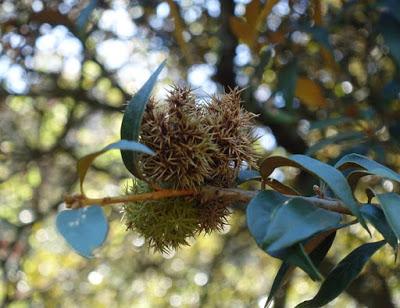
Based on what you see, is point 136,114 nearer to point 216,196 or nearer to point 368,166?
point 216,196

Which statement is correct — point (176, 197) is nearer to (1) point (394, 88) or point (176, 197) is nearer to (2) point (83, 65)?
(1) point (394, 88)

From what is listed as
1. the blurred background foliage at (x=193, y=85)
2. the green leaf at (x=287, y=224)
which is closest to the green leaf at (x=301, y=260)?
the green leaf at (x=287, y=224)

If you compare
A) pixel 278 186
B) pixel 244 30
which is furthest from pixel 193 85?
pixel 278 186

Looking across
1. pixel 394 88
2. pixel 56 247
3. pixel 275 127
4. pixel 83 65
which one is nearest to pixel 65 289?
pixel 56 247

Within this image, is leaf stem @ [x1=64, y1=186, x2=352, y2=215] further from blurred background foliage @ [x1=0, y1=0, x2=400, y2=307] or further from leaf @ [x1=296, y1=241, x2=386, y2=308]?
blurred background foliage @ [x1=0, y1=0, x2=400, y2=307]

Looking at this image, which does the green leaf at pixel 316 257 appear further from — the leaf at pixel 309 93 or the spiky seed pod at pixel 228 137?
the leaf at pixel 309 93

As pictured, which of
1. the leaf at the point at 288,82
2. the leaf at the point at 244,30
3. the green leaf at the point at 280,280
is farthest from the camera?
the leaf at the point at 288,82

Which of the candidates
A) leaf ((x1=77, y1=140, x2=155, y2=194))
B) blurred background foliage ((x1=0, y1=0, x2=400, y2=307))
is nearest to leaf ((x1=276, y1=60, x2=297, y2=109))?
blurred background foliage ((x1=0, y1=0, x2=400, y2=307))
